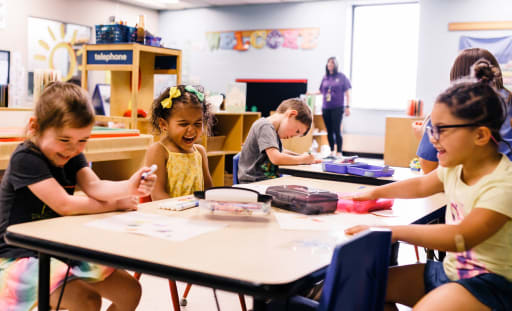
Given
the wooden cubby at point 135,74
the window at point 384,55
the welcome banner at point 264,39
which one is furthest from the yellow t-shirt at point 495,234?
the welcome banner at point 264,39

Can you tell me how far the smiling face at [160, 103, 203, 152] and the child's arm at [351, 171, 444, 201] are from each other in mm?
774

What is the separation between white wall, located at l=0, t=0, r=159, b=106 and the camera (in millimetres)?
8172

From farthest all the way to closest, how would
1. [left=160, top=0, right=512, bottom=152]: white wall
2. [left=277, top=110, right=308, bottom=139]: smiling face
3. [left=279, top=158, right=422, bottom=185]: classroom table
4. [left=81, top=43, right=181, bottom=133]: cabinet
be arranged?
[left=160, top=0, right=512, bottom=152]: white wall → [left=81, top=43, right=181, bottom=133]: cabinet → [left=277, top=110, right=308, bottom=139]: smiling face → [left=279, top=158, right=422, bottom=185]: classroom table

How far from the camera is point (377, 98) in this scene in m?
9.38

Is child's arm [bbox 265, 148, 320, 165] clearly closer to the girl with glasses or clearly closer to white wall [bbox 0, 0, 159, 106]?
the girl with glasses

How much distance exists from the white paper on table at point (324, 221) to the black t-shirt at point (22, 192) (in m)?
0.67

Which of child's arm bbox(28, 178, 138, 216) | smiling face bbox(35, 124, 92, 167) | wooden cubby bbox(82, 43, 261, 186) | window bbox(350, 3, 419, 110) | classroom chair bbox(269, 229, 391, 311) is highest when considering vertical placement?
window bbox(350, 3, 419, 110)

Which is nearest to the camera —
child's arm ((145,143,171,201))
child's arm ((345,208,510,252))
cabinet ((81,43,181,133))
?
child's arm ((345,208,510,252))

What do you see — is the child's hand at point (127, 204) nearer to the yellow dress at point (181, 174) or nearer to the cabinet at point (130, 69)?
the yellow dress at point (181, 174)

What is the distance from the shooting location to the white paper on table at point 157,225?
123cm

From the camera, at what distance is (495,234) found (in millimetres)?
1253

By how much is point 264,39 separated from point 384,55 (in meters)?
2.43

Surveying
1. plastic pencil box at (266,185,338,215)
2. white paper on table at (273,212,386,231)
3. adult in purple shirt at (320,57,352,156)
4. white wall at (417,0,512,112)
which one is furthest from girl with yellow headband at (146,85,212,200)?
white wall at (417,0,512,112)

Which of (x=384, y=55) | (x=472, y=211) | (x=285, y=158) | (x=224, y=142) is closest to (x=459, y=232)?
(x=472, y=211)
